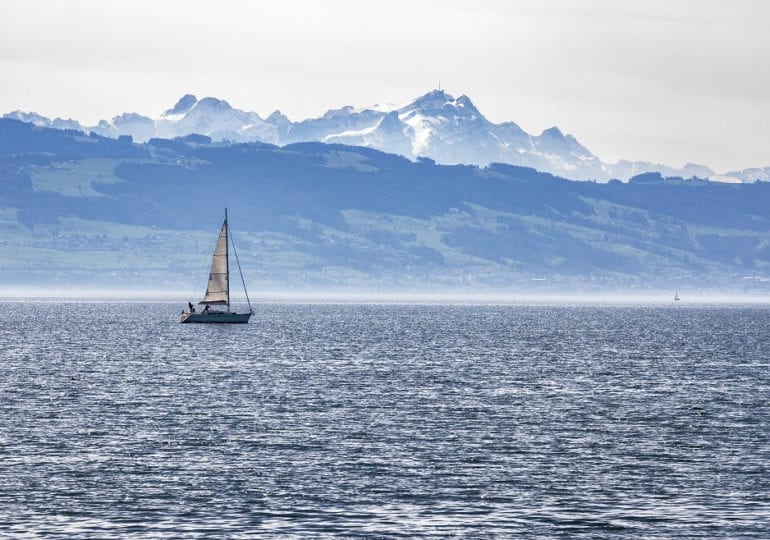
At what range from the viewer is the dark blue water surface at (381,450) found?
5047 centimetres

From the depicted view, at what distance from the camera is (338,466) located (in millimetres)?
61844

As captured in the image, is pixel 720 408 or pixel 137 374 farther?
pixel 137 374

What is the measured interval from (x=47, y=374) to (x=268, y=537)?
69121 millimetres

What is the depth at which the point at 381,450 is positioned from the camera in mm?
67000

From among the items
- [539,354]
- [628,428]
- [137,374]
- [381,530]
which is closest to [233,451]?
[381,530]

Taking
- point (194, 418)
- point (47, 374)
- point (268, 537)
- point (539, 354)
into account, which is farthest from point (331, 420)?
point (539, 354)

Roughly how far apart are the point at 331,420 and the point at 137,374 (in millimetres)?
38740

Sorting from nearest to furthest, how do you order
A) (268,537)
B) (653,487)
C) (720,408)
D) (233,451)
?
(268,537) → (653,487) → (233,451) → (720,408)

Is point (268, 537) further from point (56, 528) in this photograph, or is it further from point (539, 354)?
point (539, 354)

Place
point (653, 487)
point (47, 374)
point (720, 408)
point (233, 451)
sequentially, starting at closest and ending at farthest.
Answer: point (653, 487), point (233, 451), point (720, 408), point (47, 374)

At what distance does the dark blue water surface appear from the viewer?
166ft

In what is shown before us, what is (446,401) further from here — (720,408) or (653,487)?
(653,487)

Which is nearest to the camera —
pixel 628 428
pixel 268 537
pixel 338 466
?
pixel 268 537

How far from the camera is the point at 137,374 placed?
114 m
